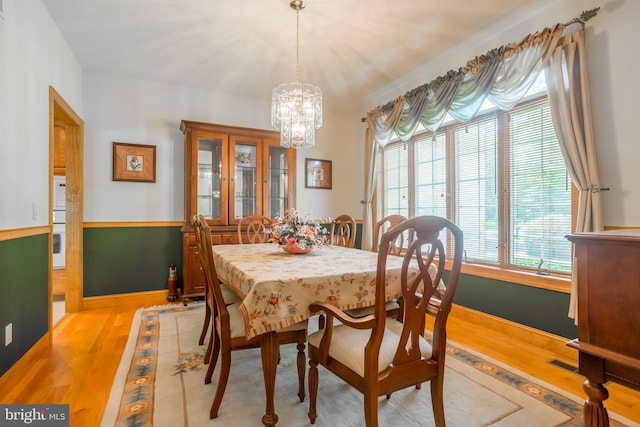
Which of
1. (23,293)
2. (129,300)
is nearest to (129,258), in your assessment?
(129,300)

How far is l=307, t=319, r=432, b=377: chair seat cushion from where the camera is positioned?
1.28m

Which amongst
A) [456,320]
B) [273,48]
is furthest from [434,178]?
[273,48]

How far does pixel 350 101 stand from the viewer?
4531 millimetres

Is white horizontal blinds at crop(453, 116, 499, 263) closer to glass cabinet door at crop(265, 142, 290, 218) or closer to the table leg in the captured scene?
glass cabinet door at crop(265, 142, 290, 218)

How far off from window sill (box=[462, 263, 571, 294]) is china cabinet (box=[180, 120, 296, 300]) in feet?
7.41

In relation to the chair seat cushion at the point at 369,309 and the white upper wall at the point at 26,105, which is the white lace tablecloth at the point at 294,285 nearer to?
the chair seat cushion at the point at 369,309

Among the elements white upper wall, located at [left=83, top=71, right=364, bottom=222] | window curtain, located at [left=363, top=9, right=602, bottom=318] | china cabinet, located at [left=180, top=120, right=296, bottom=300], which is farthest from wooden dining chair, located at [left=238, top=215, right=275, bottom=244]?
window curtain, located at [left=363, top=9, right=602, bottom=318]

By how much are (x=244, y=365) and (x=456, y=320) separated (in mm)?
2061

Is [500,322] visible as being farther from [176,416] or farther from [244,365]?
[176,416]

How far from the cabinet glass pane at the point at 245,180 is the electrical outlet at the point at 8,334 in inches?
86.0

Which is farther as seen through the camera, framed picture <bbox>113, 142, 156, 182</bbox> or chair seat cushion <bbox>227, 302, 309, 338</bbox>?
framed picture <bbox>113, 142, 156, 182</bbox>

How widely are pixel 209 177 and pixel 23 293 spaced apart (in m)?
2.00

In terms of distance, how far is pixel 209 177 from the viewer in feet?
12.2

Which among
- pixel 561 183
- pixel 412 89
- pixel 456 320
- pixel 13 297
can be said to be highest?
pixel 412 89
